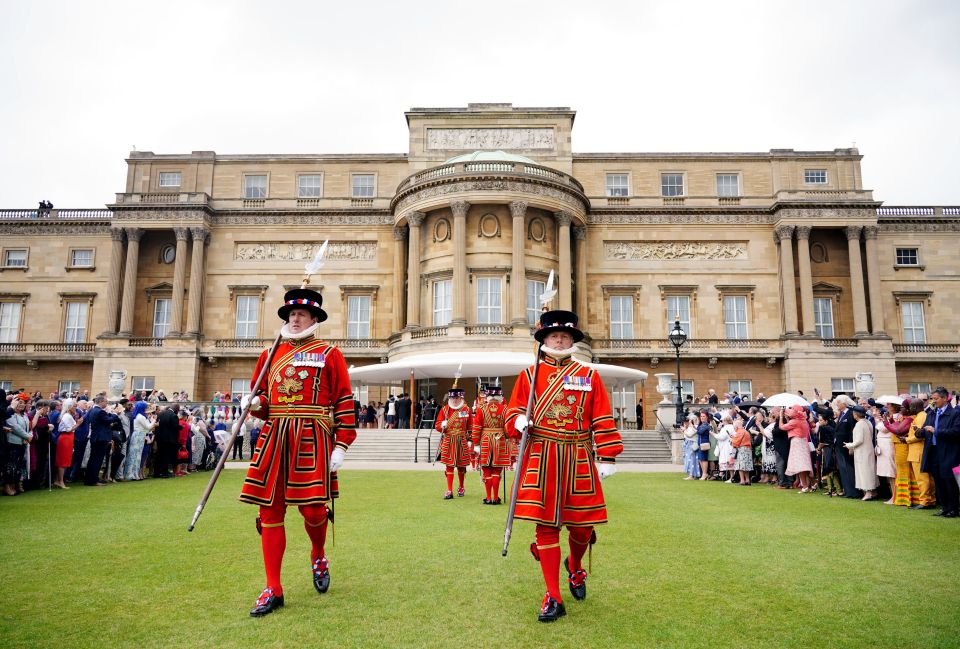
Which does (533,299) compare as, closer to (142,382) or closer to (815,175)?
(815,175)

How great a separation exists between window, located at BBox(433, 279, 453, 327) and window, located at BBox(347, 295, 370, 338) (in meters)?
5.15

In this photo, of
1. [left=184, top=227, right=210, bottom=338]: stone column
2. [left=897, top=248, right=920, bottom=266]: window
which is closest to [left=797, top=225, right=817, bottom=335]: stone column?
[left=897, top=248, right=920, bottom=266]: window

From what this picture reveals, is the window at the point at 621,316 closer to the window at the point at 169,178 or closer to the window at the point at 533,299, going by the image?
the window at the point at 533,299

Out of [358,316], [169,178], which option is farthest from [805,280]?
[169,178]

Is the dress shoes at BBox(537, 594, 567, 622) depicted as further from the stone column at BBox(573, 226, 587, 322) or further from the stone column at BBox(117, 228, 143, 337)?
the stone column at BBox(117, 228, 143, 337)

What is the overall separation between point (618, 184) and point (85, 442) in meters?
32.1

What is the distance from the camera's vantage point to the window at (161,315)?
127 feet

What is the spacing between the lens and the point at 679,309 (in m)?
38.0

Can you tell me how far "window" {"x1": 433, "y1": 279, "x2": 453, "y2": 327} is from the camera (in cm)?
3425

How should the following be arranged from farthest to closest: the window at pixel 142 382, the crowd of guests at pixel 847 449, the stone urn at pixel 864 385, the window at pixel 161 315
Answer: the window at pixel 161 315 < the window at pixel 142 382 < the stone urn at pixel 864 385 < the crowd of guests at pixel 847 449

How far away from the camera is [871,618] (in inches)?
213

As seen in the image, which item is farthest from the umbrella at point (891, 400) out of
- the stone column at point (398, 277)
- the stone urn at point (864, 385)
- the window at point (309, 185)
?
the window at point (309, 185)

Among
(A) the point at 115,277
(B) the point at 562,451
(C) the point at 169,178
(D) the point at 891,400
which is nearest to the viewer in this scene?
(B) the point at 562,451

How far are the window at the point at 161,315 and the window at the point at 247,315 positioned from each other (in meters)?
3.98
